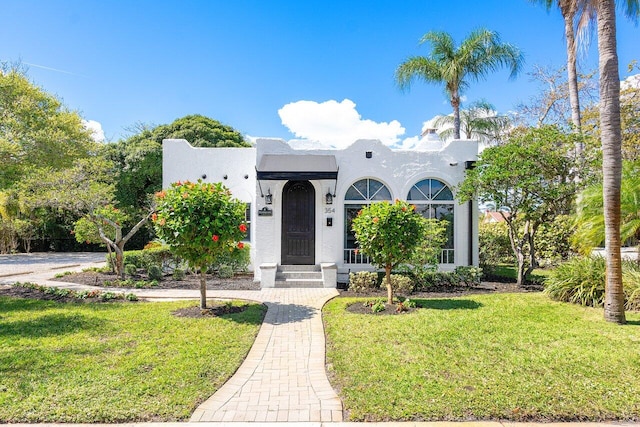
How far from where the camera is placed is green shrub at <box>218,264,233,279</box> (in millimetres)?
14343

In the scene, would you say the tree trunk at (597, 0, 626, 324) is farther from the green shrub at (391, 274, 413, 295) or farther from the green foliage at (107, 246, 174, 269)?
the green foliage at (107, 246, 174, 269)

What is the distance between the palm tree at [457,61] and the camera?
1727cm

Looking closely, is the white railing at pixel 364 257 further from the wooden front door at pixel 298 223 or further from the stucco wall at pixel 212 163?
the stucco wall at pixel 212 163

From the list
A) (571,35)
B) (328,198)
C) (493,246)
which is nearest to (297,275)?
(328,198)

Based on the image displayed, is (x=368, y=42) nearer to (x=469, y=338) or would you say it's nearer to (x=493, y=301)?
(x=493, y=301)

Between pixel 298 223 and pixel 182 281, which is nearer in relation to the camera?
pixel 298 223

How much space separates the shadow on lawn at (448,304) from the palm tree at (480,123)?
16.7m

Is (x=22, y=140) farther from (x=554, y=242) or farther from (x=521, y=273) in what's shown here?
(x=554, y=242)

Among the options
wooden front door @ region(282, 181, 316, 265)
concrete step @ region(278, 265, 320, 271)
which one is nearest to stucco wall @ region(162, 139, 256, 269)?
wooden front door @ region(282, 181, 316, 265)

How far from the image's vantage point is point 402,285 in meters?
11.3

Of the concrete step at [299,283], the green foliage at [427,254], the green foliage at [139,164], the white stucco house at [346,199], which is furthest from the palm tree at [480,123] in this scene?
the green foliage at [139,164]

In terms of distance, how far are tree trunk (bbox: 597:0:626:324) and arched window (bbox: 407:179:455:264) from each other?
587 cm

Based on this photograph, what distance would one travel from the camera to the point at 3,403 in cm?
424

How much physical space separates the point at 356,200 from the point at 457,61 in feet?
32.5
